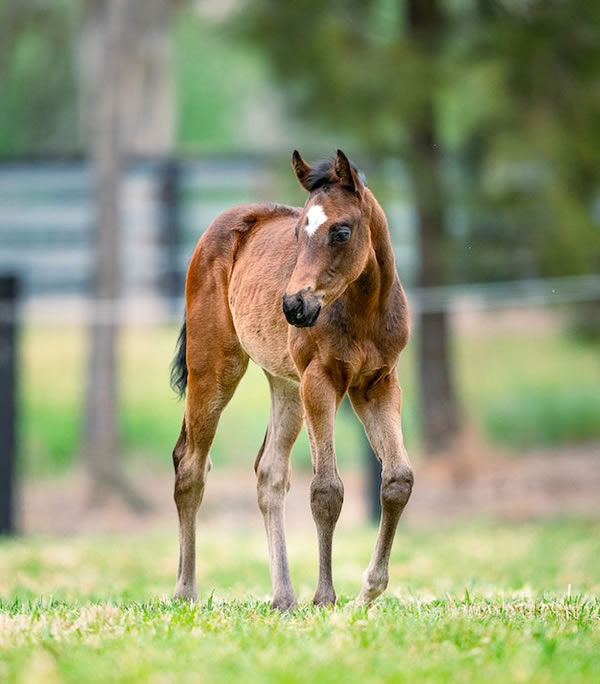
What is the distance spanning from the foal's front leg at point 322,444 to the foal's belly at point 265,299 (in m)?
0.36

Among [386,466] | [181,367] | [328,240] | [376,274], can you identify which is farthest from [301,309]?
[181,367]

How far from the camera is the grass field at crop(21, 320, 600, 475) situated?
14.7 metres

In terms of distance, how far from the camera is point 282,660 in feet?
11.8

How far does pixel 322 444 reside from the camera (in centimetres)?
477

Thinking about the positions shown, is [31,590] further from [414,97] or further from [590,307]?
[590,307]

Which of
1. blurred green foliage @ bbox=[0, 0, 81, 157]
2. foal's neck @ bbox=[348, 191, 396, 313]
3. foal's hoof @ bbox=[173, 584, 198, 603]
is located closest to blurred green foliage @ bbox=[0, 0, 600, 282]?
blurred green foliage @ bbox=[0, 0, 81, 157]

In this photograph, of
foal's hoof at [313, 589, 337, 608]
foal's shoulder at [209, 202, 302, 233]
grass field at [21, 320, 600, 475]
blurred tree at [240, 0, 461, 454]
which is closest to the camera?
foal's hoof at [313, 589, 337, 608]

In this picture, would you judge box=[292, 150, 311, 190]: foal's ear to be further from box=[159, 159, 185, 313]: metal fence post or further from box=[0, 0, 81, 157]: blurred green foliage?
box=[159, 159, 185, 313]: metal fence post

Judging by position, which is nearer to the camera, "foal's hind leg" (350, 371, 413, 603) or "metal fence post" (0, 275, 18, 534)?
"foal's hind leg" (350, 371, 413, 603)

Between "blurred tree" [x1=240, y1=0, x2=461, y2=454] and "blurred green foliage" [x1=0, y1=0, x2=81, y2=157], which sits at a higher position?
"blurred green foliage" [x1=0, y1=0, x2=81, y2=157]

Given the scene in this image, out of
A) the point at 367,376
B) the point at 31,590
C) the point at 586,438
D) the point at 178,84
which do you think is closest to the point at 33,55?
the point at 178,84

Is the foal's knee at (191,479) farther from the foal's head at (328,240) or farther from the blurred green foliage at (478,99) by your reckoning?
the blurred green foliage at (478,99)

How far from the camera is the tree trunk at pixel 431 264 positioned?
523 inches

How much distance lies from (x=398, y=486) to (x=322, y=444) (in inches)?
14.0
